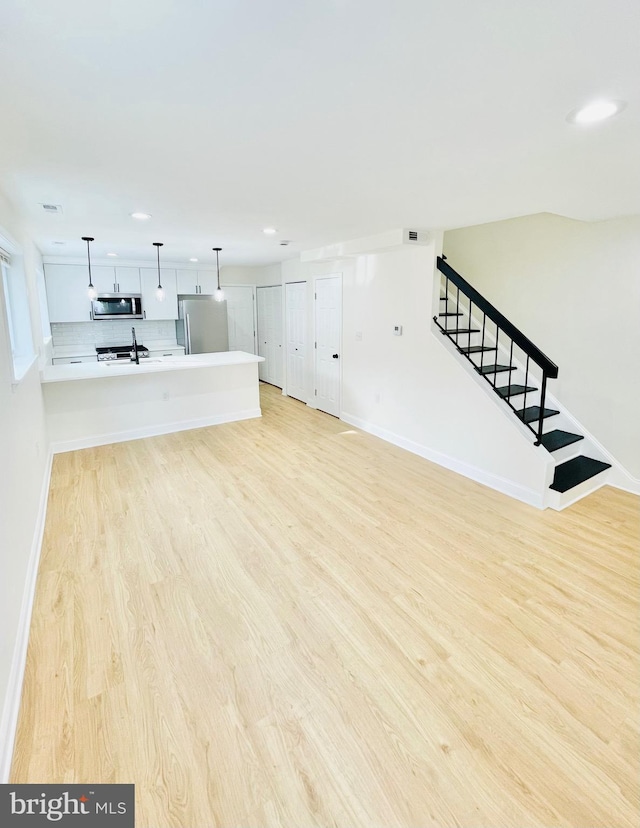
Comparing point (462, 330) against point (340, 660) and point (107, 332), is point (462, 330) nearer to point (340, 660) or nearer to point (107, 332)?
point (340, 660)

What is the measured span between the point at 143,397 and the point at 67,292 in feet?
8.86

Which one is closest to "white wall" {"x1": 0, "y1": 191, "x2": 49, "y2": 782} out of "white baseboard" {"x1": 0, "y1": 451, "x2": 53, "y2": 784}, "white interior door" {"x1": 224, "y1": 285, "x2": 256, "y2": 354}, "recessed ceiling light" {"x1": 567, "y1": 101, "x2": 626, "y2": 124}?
"white baseboard" {"x1": 0, "y1": 451, "x2": 53, "y2": 784}

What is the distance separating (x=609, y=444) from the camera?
3.88 metres

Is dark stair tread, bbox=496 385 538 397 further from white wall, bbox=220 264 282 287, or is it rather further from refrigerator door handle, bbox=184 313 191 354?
A: refrigerator door handle, bbox=184 313 191 354

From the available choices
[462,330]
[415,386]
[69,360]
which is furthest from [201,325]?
[462,330]

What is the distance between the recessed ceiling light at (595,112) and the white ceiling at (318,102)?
41 mm

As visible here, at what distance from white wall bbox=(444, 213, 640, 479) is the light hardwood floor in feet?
3.01

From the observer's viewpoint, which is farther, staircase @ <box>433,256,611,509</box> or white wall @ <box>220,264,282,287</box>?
white wall @ <box>220,264,282,287</box>

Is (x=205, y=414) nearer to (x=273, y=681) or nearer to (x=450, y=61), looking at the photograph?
(x=273, y=681)

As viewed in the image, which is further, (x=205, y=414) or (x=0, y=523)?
(x=205, y=414)

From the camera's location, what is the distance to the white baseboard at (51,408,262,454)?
483 centimetres

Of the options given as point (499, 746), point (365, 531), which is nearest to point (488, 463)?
point (365, 531)

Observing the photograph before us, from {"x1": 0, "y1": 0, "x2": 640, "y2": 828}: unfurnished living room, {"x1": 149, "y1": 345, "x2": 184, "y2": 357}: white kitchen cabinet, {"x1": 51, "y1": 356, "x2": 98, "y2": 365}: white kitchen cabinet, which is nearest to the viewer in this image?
{"x1": 0, "y1": 0, "x2": 640, "y2": 828}: unfurnished living room

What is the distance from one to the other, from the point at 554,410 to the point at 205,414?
4.40 meters
